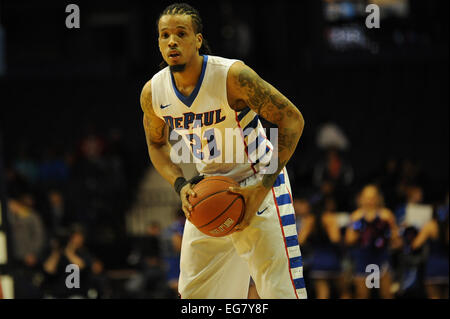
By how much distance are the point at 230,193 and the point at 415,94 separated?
11.0 metres

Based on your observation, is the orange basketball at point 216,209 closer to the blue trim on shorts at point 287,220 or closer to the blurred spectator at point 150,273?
the blue trim on shorts at point 287,220

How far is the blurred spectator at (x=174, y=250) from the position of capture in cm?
877

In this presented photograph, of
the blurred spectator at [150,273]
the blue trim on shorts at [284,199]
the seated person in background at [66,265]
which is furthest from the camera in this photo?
the blurred spectator at [150,273]

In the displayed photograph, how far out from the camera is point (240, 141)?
14.0 feet

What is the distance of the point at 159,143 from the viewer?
4609 millimetres

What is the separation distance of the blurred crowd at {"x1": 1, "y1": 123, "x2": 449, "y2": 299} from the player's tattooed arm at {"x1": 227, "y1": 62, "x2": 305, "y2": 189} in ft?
10.9

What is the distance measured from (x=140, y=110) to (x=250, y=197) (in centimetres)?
1041

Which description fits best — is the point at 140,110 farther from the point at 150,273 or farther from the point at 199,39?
the point at 199,39

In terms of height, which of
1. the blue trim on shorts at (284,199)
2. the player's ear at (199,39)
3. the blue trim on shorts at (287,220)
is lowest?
the blue trim on shorts at (287,220)

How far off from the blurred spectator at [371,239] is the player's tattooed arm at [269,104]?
4426mm

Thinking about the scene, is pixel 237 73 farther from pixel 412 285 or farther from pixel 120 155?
pixel 120 155

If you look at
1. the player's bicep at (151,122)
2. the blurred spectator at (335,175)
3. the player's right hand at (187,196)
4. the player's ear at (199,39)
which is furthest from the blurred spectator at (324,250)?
the player's ear at (199,39)

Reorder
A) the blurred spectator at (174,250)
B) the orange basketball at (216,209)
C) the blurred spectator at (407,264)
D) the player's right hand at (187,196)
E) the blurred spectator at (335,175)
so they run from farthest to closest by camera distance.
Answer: the blurred spectator at (335,175), the blurred spectator at (174,250), the blurred spectator at (407,264), the player's right hand at (187,196), the orange basketball at (216,209)

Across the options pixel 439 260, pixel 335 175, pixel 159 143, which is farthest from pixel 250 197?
pixel 335 175
